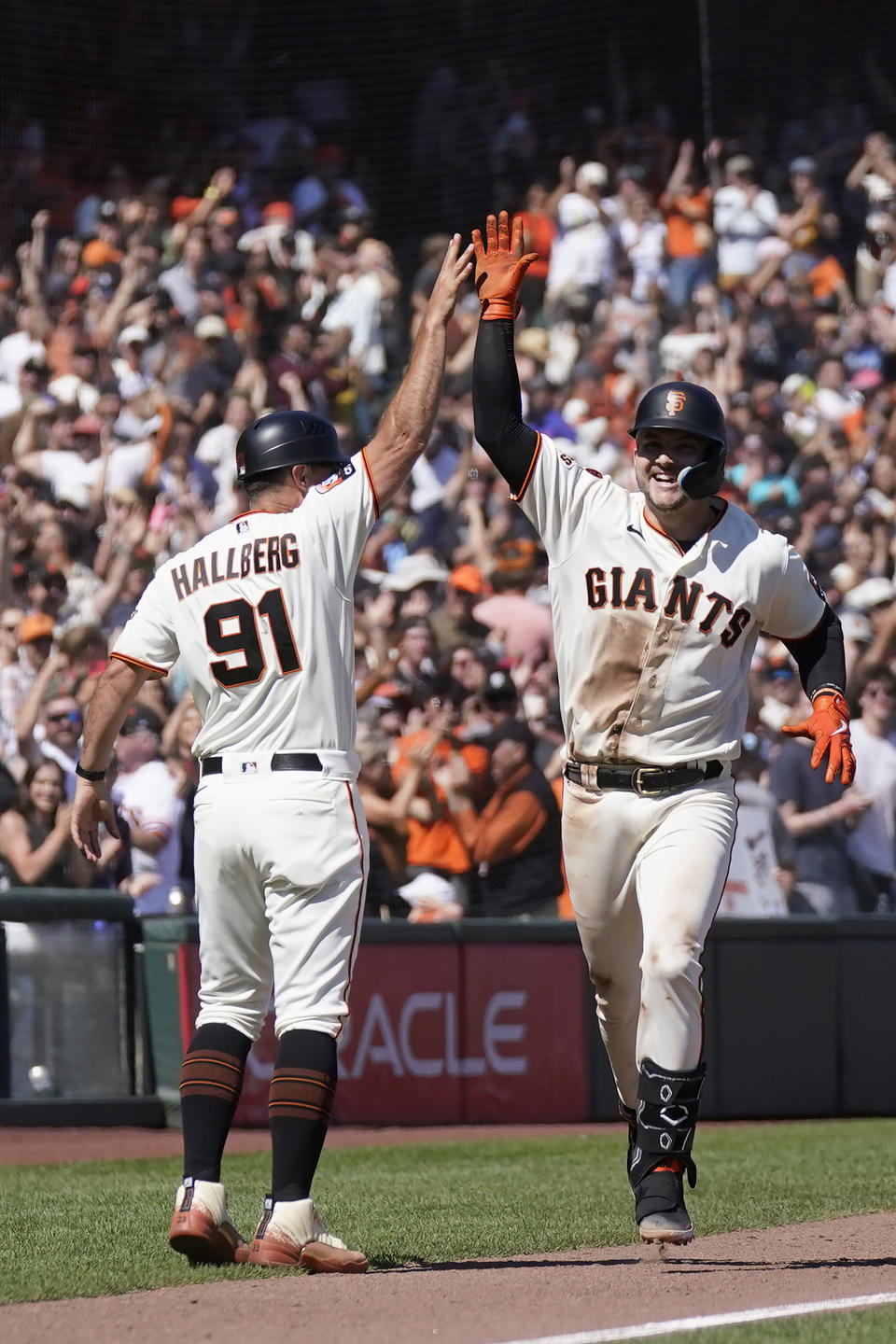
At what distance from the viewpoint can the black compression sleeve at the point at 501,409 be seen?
492cm

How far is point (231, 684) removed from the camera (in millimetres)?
4691

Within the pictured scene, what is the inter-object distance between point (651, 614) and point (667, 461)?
0.40 meters

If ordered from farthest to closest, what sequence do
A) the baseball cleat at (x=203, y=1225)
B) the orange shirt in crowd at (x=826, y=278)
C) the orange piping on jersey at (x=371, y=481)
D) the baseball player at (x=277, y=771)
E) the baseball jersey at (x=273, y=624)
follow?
the orange shirt in crowd at (x=826, y=278)
the orange piping on jersey at (x=371, y=481)
the baseball jersey at (x=273, y=624)
the baseball player at (x=277, y=771)
the baseball cleat at (x=203, y=1225)

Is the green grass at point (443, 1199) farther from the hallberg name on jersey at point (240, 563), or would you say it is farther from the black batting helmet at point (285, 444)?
the black batting helmet at point (285, 444)

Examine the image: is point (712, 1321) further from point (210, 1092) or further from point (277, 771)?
point (277, 771)

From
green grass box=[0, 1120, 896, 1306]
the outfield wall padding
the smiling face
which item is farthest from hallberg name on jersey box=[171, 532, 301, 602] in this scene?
the outfield wall padding

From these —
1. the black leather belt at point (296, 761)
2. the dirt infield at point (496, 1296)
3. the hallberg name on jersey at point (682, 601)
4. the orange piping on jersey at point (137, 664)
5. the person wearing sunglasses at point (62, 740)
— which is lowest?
the dirt infield at point (496, 1296)

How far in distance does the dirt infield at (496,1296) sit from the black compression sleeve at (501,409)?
1954 millimetres

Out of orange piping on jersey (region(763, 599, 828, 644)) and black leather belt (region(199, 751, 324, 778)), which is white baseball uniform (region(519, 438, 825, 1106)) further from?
black leather belt (region(199, 751, 324, 778))

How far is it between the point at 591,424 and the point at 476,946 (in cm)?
559

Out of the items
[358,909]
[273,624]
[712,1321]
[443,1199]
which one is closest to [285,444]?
[273,624]

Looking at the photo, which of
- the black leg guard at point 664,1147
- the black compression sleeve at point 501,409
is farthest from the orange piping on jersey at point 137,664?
the black leg guard at point 664,1147

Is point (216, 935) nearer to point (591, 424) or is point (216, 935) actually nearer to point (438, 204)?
point (591, 424)

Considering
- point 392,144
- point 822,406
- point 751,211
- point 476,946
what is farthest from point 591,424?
point 476,946
